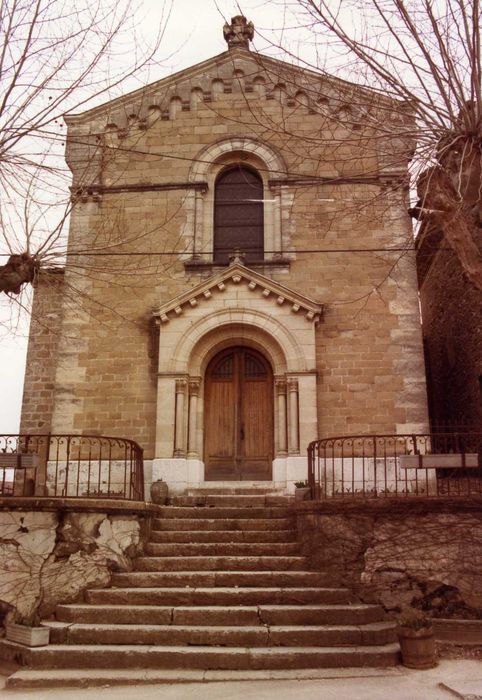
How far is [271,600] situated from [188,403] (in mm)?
5494

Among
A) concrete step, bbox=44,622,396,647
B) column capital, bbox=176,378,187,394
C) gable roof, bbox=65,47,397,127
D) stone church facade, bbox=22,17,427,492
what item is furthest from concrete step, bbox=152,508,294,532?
gable roof, bbox=65,47,397,127

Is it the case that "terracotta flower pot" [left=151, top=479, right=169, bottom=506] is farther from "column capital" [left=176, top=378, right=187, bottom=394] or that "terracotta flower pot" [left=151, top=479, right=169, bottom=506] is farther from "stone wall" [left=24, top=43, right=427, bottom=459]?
"column capital" [left=176, top=378, right=187, bottom=394]

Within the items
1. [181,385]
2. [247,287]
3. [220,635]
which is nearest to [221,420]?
[181,385]

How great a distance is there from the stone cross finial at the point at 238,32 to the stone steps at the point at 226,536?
1140cm

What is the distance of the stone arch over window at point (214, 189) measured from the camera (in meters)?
13.6

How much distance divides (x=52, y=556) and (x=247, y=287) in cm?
666

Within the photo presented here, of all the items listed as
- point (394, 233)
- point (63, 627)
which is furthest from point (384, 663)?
point (394, 233)

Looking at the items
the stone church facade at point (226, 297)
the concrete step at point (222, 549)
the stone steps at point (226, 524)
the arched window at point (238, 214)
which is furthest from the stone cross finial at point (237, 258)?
the concrete step at point (222, 549)

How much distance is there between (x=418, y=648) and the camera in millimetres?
6488

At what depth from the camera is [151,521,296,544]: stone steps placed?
895 cm

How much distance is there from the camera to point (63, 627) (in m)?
6.98

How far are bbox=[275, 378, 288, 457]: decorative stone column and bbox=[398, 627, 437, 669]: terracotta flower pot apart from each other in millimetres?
5646

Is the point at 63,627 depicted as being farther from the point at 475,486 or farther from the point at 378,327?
the point at 378,327

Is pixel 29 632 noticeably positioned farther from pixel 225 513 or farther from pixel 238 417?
pixel 238 417
